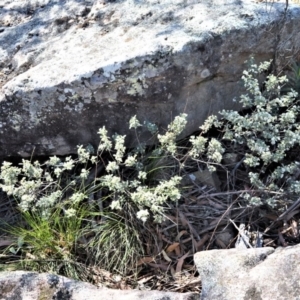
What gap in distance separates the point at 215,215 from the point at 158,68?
0.79 m

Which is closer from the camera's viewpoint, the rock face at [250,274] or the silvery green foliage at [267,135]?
the rock face at [250,274]

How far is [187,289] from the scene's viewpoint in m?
2.35

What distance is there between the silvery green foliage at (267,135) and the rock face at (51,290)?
2.67 ft

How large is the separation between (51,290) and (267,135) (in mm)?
1267

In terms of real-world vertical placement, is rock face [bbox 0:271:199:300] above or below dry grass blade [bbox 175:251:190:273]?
above

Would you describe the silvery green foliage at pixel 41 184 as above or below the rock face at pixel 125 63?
below

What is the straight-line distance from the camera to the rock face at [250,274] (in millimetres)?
1799

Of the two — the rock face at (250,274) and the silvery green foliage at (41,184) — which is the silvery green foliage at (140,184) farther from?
the rock face at (250,274)

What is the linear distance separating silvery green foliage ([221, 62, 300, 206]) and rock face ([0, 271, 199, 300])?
0.81m

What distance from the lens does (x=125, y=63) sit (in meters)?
2.44

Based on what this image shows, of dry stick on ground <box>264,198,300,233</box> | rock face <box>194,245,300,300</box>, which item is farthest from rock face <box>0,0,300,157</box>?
rock face <box>194,245,300,300</box>

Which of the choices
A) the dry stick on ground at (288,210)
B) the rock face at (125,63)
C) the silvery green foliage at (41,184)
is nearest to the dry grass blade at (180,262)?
the dry stick on ground at (288,210)

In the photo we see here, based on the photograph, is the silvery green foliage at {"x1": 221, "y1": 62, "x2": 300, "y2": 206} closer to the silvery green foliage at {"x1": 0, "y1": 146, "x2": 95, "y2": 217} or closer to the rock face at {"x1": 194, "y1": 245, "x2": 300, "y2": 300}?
the rock face at {"x1": 194, "y1": 245, "x2": 300, "y2": 300}

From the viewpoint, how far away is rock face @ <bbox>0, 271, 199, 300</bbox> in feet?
6.47
